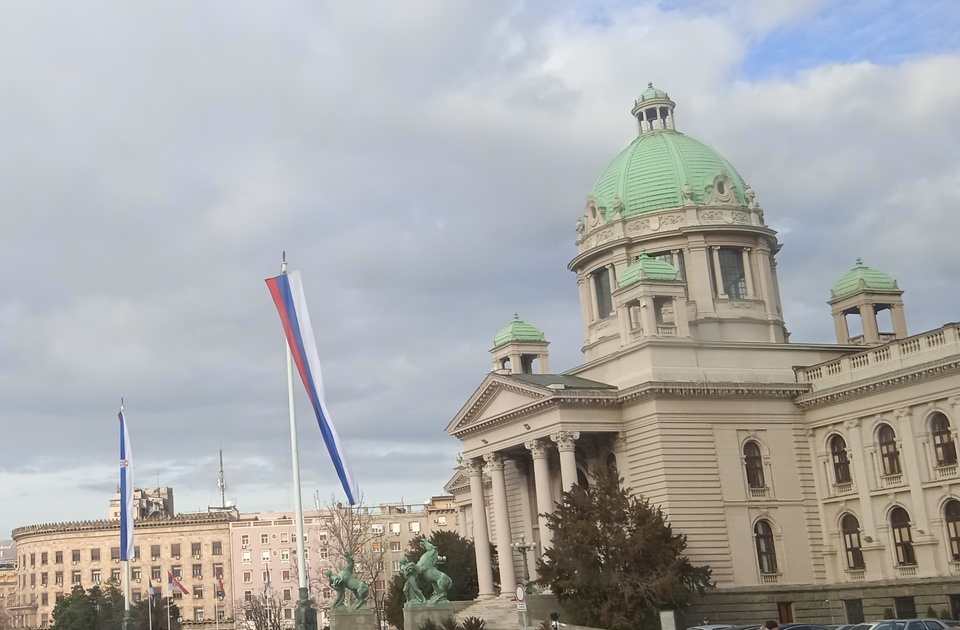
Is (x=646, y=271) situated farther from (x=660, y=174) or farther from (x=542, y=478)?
(x=542, y=478)

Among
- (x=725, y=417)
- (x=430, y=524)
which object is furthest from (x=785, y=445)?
(x=430, y=524)

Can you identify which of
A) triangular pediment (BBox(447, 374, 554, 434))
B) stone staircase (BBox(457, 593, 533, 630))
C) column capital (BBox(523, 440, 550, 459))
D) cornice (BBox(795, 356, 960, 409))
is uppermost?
triangular pediment (BBox(447, 374, 554, 434))

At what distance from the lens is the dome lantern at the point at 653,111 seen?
267 ft

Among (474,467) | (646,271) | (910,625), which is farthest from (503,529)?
(910,625)

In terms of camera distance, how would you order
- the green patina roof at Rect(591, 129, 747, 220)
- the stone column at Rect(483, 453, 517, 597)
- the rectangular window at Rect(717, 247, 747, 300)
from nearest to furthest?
the stone column at Rect(483, 453, 517, 597)
the rectangular window at Rect(717, 247, 747, 300)
the green patina roof at Rect(591, 129, 747, 220)

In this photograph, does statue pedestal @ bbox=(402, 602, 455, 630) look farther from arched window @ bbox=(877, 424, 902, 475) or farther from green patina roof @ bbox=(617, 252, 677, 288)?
→ arched window @ bbox=(877, 424, 902, 475)

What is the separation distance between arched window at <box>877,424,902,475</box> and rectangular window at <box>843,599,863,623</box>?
697 cm

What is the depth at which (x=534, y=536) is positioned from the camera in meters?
74.1

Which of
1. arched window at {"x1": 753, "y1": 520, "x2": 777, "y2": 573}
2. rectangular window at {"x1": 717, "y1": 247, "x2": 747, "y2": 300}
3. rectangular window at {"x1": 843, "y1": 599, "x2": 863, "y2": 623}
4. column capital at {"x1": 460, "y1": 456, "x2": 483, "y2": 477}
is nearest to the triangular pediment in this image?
column capital at {"x1": 460, "y1": 456, "x2": 483, "y2": 477}

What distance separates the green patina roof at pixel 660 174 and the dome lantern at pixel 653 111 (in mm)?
996

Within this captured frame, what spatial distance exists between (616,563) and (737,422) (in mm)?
11954

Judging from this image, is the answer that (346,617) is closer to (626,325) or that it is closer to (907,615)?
(626,325)

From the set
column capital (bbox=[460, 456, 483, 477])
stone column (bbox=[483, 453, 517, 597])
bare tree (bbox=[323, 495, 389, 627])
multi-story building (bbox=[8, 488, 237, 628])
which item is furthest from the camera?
multi-story building (bbox=[8, 488, 237, 628])

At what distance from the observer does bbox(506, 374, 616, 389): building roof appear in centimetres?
6662
